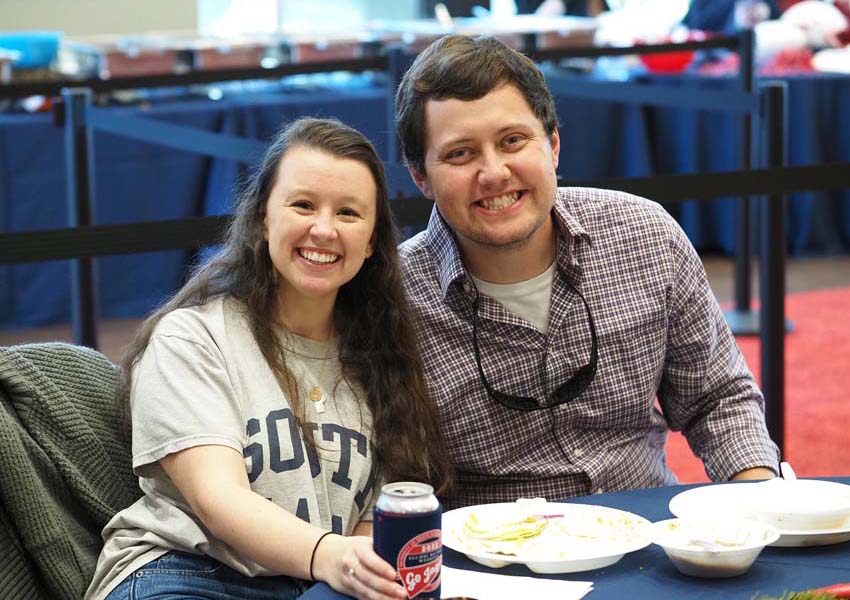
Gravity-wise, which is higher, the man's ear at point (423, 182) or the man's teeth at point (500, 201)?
the man's ear at point (423, 182)

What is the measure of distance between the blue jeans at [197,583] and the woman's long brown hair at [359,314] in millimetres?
213

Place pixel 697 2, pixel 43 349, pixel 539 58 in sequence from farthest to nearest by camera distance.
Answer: pixel 697 2 → pixel 539 58 → pixel 43 349

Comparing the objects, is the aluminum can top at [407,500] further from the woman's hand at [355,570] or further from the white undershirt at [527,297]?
the white undershirt at [527,297]

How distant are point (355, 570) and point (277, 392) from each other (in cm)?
49

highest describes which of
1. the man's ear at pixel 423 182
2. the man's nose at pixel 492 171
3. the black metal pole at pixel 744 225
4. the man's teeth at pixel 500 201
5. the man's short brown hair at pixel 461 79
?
the man's short brown hair at pixel 461 79

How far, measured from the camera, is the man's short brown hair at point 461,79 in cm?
216

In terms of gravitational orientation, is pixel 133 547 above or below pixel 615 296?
below

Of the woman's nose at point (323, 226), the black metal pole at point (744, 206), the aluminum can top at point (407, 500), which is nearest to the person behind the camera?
the aluminum can top at point (407, 500)

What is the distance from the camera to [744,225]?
5664mm

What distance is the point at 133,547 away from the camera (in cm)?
194

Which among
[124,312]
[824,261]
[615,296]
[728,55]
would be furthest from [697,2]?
[615,296]

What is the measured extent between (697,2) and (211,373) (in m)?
6.97

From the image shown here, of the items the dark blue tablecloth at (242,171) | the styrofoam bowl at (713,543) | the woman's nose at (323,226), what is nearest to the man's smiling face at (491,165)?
the woman's nose at (323,226)

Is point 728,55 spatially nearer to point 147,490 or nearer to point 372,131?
point 372,131
